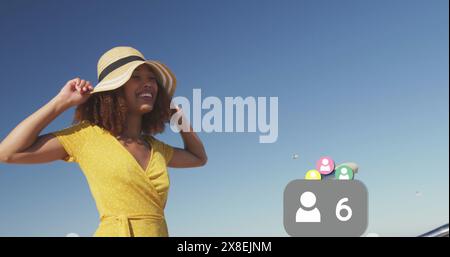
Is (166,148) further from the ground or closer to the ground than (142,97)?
closer to the ground

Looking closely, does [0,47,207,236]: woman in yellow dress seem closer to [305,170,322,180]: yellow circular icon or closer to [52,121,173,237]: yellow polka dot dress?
[52,121,173,237]: yellow polka dot dress

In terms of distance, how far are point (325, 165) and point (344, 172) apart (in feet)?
0.15

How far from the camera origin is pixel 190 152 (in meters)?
1.36

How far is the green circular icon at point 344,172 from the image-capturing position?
1136 millimetres

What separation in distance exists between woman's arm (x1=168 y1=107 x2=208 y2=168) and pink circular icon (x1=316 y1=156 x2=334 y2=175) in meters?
0.34

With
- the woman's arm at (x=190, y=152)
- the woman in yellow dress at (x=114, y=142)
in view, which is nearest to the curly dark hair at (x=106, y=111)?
the woman in yellow dress at (x=114, y=142)

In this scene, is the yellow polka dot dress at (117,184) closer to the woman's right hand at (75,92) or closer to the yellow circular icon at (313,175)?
the woman's right hand at (75,92)

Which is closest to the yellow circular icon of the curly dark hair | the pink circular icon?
the pink circular icon
